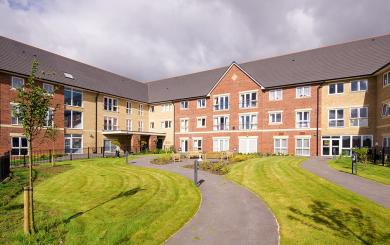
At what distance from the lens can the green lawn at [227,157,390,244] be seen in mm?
6449

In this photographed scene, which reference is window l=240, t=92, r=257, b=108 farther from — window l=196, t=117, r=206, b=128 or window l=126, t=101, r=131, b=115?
window l=126, t=101, r=131, b=115

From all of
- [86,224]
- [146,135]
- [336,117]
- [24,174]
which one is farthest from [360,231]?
[146,135]

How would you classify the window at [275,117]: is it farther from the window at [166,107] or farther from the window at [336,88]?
the window at [166,107]

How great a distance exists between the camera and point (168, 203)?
959cm

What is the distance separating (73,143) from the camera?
103ft

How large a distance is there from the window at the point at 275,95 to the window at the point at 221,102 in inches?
241

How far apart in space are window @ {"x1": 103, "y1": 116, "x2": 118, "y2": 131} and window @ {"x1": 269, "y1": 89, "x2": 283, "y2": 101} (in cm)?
2247

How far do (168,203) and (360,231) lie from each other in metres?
6.16

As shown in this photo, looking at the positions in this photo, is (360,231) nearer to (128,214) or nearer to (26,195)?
(128,214)

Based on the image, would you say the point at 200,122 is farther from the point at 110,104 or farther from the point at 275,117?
the point at 110,104

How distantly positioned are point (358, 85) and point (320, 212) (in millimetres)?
23540

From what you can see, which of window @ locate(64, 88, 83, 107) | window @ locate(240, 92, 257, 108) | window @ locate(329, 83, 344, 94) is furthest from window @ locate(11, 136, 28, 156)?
window @ locate(329, 83, 344, 94)

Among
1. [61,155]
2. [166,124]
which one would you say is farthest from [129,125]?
[61,155]

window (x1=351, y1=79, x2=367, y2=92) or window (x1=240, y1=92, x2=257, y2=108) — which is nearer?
window (x1=351, y1=79, x2=367, y2=92)
